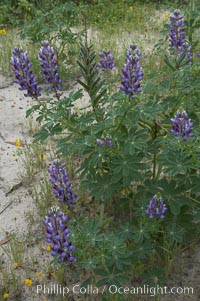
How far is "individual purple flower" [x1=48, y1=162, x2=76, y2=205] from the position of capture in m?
3.00

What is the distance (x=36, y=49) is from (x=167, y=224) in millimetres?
3640

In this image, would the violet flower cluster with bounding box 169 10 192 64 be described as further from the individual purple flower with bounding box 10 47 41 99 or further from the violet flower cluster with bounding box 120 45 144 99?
the individual purple flower with bounding box 10 47 41 99

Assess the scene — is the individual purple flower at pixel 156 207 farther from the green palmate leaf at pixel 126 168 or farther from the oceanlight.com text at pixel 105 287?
the oceanlight.com text at pixel 105 287

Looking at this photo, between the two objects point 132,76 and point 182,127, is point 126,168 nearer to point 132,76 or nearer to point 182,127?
point 182,127

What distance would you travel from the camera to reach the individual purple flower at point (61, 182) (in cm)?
300

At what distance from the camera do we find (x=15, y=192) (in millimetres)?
3824

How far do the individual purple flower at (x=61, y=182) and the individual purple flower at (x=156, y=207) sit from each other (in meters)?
0.58

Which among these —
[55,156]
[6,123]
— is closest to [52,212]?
[55,156]

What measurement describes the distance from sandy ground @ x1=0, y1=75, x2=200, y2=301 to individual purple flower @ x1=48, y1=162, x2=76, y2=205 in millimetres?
580

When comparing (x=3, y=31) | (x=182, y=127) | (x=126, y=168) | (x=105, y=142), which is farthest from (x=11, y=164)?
(x=3, y=31)

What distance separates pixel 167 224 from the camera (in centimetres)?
288

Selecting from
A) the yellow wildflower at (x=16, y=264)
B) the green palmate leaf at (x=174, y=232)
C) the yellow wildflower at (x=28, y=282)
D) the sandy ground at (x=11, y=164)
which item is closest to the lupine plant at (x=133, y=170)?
the green palmate leaf at (x=174, y=232)

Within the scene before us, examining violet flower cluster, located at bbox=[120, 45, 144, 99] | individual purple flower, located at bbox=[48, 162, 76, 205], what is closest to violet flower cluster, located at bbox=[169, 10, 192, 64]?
violet flower cluster, located at bbox=[120, 45, 144, 99]

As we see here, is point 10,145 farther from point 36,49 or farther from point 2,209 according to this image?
point 36,49
